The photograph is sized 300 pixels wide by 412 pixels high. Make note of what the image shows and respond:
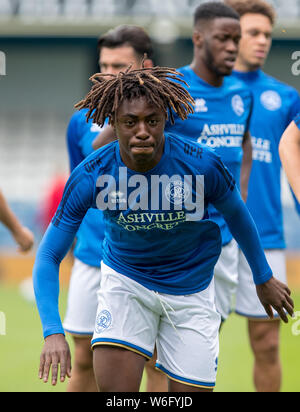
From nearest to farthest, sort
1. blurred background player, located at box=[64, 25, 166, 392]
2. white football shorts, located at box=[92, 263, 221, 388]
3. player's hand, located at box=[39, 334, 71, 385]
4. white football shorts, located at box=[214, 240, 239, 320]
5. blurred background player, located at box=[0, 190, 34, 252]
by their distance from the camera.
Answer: player's hand, located at box=[39, 334, 71, 385], white football shorts, located at box=[92, 263, 221, 388], white football shorts, located at box=[214, 240, 239, 320], blurred background player, located at box=[64, 25, 166, 392], blurred background player, located at box=[0, 190, 34, 252]

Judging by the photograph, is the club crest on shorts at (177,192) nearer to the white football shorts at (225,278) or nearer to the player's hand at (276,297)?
the player's hand at (276,297)

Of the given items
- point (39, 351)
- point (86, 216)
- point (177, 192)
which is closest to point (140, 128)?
point (177, 192)

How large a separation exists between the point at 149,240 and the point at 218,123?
4.02 ft

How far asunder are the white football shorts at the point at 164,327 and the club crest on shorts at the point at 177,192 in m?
0.46

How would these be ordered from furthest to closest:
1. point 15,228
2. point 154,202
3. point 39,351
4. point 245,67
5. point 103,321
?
point 39,351, point 245,67, point 15,228, point 103,321, point 154,202

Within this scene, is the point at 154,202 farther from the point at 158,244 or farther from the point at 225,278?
the point at 225,278

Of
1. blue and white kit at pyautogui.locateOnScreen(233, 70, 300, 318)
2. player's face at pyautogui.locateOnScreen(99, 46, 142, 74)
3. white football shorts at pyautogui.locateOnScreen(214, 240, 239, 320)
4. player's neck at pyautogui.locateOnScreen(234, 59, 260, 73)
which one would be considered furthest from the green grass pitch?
player's face at pyautogui.locateOnScreen(99, 46, 142, 74)

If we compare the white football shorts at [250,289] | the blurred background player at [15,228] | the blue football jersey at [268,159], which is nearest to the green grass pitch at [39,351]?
Result: the white football shorts at [250,289]

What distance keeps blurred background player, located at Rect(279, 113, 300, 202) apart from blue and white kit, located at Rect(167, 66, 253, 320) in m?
0.51

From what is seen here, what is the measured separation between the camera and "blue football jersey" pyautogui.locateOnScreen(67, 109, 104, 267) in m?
4.69

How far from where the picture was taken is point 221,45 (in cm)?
464

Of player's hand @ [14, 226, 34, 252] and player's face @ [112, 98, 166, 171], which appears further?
player's hand @ [14, 226, 34, 252]

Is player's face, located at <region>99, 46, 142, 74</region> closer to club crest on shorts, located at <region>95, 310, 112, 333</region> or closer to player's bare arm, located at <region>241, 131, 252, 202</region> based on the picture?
player's bare arm, located at <region>241, 131, 252, 202</region>
